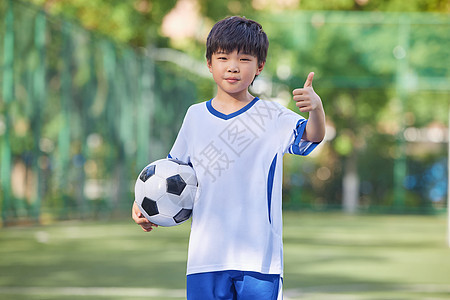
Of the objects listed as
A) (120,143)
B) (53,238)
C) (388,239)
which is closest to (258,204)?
(53,238)

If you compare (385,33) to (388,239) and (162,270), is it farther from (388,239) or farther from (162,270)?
(162,270)

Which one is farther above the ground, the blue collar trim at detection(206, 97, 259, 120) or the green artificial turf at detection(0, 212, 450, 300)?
the blue collar trim at detection(206, 97, 259, 120)

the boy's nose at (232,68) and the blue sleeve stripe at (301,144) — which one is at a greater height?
the boy's nose at (232,68)

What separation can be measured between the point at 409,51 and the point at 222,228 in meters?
24.1

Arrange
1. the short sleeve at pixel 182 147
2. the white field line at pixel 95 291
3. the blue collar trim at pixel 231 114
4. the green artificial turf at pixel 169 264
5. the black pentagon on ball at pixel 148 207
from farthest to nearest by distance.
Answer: the green artificial turf at pixel 169 264, the white field line at pixel 95 291, the black pentagon on ball at pixel 148 207, the short sleeve at pixel 182 147, the blue collar trim at pixel 231 114

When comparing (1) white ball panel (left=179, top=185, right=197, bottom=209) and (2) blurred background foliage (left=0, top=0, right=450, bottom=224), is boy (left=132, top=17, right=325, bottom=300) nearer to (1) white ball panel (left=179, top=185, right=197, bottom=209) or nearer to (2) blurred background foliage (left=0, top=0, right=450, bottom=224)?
(1) white ball panel (left=179, top=185, right=197, bottom=209)

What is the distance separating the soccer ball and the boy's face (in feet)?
1.34

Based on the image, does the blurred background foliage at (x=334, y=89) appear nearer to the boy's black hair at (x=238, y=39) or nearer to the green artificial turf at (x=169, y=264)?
the green artificial turf at (x=169, y=264)

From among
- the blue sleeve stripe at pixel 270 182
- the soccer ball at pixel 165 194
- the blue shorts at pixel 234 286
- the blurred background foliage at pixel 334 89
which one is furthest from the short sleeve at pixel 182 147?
the blurred background foliage at pixel 334 89

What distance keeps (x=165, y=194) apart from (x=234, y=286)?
1.87 ft

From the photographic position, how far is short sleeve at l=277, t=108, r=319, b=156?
3.73m

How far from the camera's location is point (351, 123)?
88.3 ft

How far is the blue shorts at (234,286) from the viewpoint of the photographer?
12.0ft

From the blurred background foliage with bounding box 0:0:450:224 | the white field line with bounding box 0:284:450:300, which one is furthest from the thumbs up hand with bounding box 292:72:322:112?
the blurred background foliage with bounding box 0:0:450:224
